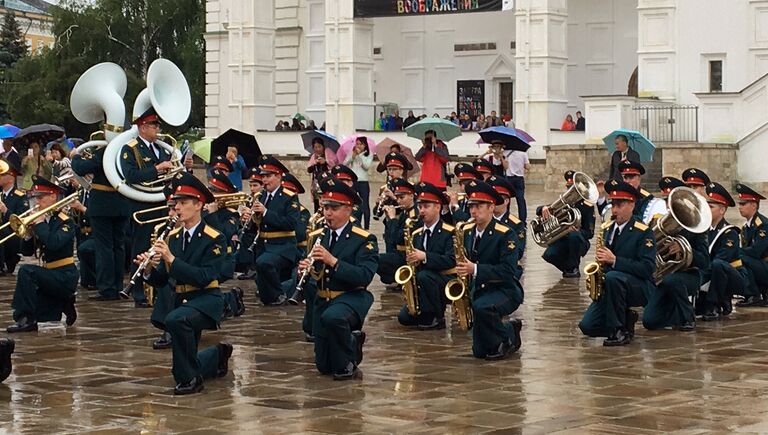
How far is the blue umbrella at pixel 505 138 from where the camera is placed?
69.5ft

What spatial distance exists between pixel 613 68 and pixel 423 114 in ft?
22.0

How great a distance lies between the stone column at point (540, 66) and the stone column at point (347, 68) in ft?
19.3

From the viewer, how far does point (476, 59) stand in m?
47.2

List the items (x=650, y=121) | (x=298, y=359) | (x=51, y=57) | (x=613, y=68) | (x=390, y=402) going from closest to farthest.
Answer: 1. (x=390, y=402)
2. (x=298, y=359)
3. (x=650, y=121)
4. (x=613, y=68)
5. (x=51, y=57)

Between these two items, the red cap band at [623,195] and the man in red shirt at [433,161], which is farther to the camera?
the man in red shirt at [433,161]

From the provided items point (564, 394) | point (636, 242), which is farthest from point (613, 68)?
point (564, 394)

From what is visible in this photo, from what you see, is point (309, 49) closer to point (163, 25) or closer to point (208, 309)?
point (163, 25)

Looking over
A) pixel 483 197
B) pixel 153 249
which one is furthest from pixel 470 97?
pixel 153 249

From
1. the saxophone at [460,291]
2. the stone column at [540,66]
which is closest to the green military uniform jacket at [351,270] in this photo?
A: the saxophone at [460,291]

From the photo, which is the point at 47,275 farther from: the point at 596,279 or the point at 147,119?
the point at 596,279

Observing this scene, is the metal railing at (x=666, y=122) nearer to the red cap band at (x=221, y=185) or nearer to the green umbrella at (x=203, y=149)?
the green umbrella at (x=203, y=149)

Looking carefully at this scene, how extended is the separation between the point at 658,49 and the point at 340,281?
27.0 meters

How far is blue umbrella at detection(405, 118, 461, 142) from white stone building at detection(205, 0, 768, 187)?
1045 centimetres

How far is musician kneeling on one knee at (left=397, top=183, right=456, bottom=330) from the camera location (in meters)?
14.1
